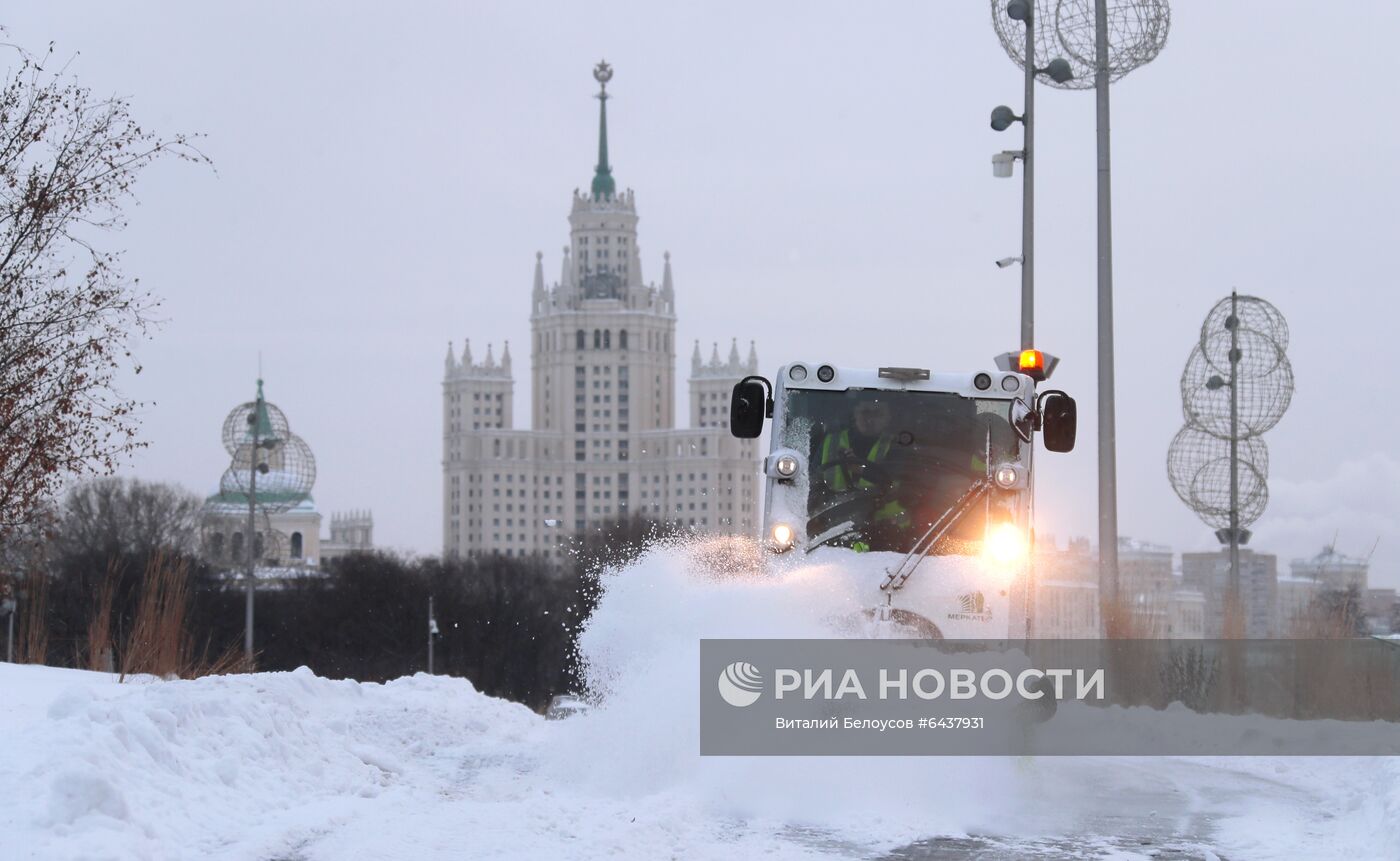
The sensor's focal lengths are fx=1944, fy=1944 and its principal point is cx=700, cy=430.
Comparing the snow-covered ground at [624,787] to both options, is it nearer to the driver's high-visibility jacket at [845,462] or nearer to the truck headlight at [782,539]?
the truck headlight at [782,539]

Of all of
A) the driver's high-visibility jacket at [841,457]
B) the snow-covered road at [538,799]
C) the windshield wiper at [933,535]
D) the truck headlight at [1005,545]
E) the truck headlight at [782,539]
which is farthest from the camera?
the driver's high-visibility jacket at [841,457]

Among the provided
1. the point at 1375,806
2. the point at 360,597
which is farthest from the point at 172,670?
the point at 360,597

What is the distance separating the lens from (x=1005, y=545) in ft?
46.3

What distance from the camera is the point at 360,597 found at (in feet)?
299

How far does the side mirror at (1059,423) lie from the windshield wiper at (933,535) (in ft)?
1.89

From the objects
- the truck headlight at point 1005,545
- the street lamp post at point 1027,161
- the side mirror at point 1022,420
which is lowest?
the truck headlight at point 1005,545

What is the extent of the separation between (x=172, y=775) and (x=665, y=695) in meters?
3.58

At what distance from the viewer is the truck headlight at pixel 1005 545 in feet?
46.1

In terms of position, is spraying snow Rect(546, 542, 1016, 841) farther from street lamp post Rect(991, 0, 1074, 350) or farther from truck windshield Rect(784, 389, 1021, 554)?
street lamp post Rect(991, 0, 1074, 350)

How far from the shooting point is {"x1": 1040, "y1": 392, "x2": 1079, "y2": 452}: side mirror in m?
14.3

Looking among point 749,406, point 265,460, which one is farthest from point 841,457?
point 265,460

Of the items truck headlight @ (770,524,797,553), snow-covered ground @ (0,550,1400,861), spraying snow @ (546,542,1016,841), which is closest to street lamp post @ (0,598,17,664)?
snow-covered ground @ (0,550,1400,861)

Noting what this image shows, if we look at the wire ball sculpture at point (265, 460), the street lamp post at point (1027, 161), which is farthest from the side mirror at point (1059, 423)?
the wire ball sculpture at point (265, 460)

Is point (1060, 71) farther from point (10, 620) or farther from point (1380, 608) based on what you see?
point (10, 620)
